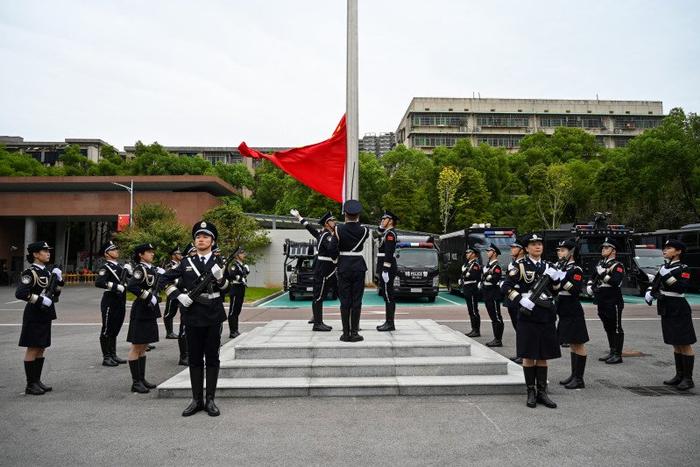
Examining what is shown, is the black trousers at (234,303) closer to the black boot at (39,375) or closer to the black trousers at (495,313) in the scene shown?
the black boot at (39,375)

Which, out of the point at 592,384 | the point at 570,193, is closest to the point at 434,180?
the point at 570,193

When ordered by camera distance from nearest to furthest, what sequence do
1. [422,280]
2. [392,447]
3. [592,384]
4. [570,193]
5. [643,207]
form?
[392,447] < [592,384] < [422,280] < [643,207] < [570,193]

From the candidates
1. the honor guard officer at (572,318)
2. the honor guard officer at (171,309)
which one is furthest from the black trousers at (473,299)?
the honor guard officer at (171,309)

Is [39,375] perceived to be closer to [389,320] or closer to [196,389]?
[196,389]

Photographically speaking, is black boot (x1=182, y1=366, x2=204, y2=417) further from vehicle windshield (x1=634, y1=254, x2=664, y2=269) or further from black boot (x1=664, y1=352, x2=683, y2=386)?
vehicle windshield (x1=634, y1=254, x2=664, y2=269)

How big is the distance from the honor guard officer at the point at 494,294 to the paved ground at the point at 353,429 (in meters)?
2.69

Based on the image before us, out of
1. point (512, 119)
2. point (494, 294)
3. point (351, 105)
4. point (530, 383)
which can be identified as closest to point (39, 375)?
point (530, 383)

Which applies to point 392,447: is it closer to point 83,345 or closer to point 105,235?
point 83,345

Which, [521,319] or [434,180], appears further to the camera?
[434,180]

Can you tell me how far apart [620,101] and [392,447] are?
97.5 meters

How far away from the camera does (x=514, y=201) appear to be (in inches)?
2030

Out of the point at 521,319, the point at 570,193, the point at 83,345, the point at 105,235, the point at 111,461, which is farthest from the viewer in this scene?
the point at 105,235

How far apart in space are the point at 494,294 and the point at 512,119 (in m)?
81.5

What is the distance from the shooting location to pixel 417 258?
2206 cm
